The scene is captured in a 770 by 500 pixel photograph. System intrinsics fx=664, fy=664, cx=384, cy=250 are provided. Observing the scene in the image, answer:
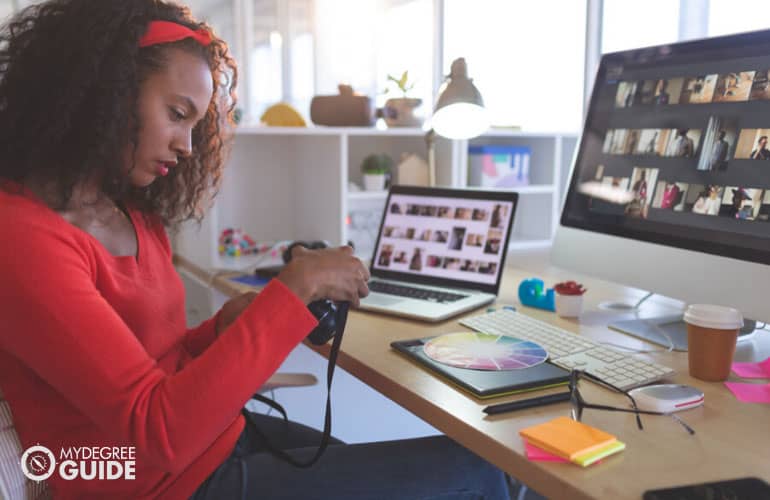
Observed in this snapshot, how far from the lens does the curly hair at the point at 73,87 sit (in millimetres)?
828

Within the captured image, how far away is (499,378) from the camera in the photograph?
0.89 m

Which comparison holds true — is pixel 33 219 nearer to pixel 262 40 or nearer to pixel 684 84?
pixel 684 84

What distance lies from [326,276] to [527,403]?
0.30m

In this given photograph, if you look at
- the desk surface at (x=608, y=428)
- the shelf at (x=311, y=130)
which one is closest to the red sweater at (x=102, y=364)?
the desk surface at (x=608, y=428)

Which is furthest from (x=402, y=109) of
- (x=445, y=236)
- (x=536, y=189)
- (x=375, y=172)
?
(x=445, y=236)

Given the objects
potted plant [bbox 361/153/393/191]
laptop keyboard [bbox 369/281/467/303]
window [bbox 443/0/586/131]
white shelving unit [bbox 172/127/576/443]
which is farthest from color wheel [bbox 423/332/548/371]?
window [bbox 443/0/586/131]

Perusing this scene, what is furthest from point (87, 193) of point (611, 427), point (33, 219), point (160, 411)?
point (611, 427)

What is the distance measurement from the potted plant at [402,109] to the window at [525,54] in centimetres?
37

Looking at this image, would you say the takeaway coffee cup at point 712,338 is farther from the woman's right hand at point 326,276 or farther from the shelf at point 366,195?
the shelf at point 366,195

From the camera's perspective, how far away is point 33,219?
0.78m

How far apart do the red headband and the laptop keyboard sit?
2.17ft

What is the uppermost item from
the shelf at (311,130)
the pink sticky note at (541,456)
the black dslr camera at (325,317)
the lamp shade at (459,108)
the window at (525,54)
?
the window at (525,54)

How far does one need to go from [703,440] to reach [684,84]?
2.24 ft

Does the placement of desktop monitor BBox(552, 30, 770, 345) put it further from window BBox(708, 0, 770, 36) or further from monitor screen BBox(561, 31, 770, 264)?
window BBox(708, 0, 770, 36)
